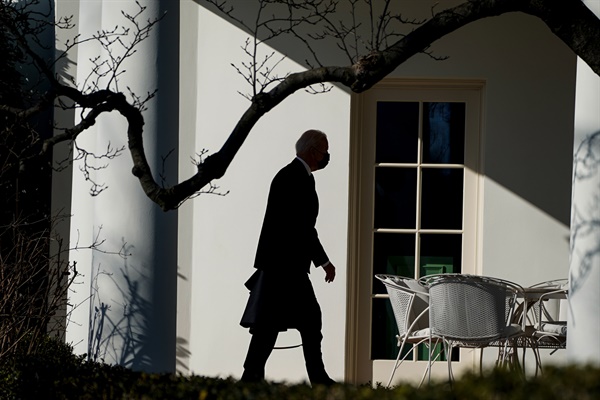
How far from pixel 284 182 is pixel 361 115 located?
2.68m

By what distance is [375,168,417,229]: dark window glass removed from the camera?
32.9 ft

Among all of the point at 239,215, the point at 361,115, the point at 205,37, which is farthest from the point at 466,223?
the point at 205,37

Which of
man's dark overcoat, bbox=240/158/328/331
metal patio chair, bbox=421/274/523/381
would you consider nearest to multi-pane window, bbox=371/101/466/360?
metal patio chair, bbox=421/274/523/381

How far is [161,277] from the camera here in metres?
6.41

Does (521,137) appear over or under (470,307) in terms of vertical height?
over

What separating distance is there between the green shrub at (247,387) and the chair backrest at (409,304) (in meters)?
2.77

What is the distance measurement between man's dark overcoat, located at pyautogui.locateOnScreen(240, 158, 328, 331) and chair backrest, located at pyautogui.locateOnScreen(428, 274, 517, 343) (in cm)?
91

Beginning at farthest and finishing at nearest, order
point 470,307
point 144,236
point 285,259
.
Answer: point 470,307, point 285,259, point 144,236

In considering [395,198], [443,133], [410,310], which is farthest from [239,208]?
[410,310]

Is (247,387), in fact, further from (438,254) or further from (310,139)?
(438,254)

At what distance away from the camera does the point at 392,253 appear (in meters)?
10.0

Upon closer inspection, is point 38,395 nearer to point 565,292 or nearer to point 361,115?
point 565,292

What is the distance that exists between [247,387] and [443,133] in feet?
19.6

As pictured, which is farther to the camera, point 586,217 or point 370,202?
point 370,202
